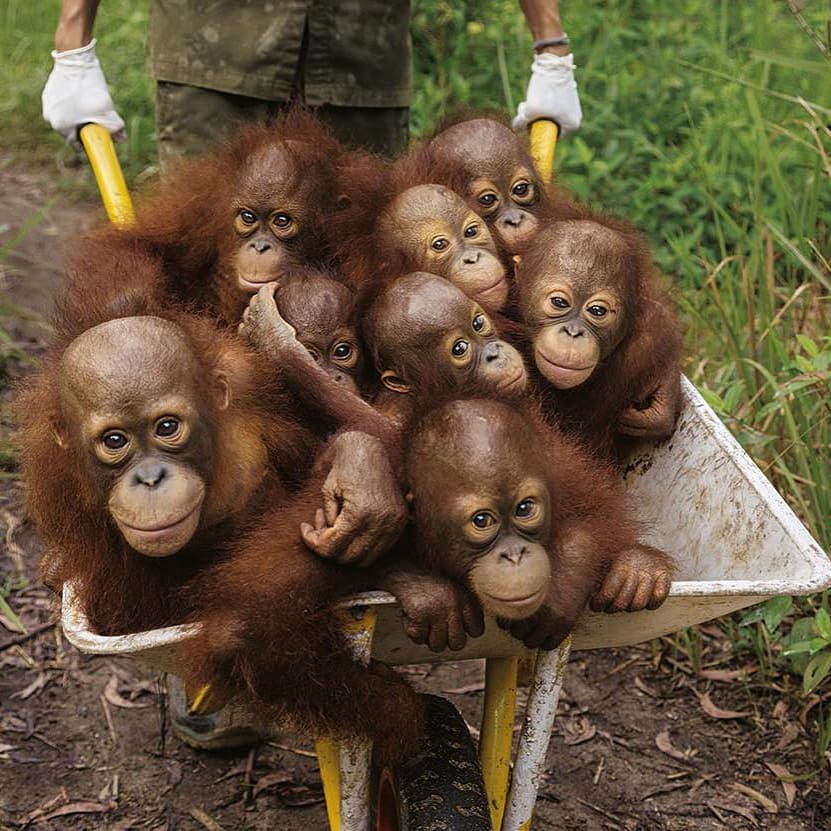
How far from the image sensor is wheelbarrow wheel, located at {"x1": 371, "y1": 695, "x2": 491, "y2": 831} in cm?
179

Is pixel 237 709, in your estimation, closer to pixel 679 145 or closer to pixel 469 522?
pixel 469 522

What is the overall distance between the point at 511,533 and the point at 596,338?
26.3 inches

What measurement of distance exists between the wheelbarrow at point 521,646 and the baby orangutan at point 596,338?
0.10 meters

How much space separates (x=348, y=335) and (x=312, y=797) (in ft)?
3.68

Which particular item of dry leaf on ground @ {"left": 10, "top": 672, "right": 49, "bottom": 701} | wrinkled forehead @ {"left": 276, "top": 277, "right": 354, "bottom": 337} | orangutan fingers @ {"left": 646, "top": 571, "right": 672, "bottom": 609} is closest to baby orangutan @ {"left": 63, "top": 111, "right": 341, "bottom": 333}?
wrinkled forehead @ {"left": 276, "top": 277, "right": 354, "bottom": 337}

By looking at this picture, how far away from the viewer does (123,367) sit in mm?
1670

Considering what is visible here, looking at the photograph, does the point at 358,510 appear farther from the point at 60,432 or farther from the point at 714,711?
the point at 714,711

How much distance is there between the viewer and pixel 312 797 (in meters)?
2.62

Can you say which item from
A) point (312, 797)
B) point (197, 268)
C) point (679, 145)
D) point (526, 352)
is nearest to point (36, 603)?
point (312, 797)

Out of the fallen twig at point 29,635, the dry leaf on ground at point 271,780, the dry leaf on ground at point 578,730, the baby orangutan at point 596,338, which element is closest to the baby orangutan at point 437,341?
the baby orangutan at point 596,338

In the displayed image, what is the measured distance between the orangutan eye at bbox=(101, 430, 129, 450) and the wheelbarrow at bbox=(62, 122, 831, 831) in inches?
10.2

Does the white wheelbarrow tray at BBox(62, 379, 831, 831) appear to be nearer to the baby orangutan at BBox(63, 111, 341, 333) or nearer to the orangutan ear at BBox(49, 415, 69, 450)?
the orangutan ear at BBox(49, 415, 69, 450)

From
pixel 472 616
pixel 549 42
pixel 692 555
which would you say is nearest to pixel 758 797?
pixel 692 555

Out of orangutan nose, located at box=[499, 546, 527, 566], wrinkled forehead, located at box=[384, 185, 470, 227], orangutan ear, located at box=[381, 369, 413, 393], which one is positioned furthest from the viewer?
wrinkled forehead, located at box=[384, 185, 470, 227]
